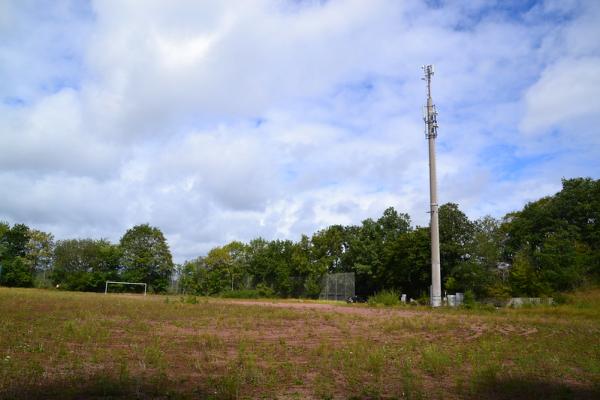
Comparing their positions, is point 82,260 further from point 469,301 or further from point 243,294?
point 469,301

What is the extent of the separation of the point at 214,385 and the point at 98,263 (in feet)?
234

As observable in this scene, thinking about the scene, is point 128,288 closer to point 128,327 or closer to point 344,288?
point 344,288

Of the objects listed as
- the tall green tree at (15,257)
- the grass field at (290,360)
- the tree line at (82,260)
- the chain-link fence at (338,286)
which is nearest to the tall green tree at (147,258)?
the tree line at (82,260)

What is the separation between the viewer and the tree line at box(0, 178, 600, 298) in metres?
48.2

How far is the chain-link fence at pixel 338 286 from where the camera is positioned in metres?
52.0

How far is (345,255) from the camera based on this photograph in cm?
6900

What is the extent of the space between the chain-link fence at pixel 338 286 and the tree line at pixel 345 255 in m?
1.14

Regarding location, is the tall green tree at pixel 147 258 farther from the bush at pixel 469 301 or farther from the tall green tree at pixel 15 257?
the bush at pixel 469 301

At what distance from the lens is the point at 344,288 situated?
173 feet

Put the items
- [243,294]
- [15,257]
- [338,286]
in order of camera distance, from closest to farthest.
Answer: [338,286], [243,294], [15,257]

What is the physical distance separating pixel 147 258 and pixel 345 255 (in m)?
28.1

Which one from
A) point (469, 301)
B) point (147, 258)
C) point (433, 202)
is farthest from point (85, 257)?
point (469, 301)

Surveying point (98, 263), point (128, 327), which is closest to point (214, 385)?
point (128, 327)

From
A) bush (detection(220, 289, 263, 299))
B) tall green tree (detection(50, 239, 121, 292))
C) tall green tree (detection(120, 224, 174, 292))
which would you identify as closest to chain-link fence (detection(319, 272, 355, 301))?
bush (detection(220, 289, 263, 299))
